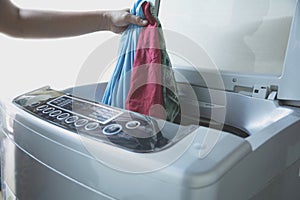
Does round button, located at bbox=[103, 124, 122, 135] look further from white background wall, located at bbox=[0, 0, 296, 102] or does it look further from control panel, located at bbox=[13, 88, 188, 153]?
white background wall, located at bbox=[0, 0, 296, 102]

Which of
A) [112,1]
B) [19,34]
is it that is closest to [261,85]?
[19,34]

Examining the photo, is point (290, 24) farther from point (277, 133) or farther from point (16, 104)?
point (16, 104)

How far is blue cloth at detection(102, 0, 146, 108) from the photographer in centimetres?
98

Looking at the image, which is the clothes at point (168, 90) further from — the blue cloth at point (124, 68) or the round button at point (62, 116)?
the round button at point (62, 116)

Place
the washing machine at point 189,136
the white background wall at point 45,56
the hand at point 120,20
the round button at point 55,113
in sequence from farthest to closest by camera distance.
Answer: the white background wall at point 45,56, the hand at point 120,20, the round button at point 55,113, the washing machine at point 189,136

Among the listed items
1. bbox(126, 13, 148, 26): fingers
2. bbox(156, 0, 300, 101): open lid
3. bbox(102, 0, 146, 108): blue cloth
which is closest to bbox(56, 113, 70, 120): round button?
bbox(102, 0, 146, 108): blue cloth

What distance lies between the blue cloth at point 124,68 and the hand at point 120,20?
15mm

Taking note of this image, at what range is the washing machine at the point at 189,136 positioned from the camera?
549 mm

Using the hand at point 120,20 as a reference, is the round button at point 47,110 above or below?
below

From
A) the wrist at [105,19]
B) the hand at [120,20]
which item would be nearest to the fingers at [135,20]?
the hand at [120,20]

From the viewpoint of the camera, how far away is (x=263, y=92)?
954 millimetres

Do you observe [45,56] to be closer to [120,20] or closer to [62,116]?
[120,20]

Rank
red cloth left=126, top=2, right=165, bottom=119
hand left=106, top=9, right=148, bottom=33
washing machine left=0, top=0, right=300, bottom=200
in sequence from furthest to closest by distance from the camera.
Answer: hand left=106, top=9, right=148, bottom=33, red cloth left=126, top=2, right=165, bottom=119, washing machine left=0, top=0, right=300, bottom=200

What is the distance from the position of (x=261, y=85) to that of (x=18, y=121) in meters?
0.74
